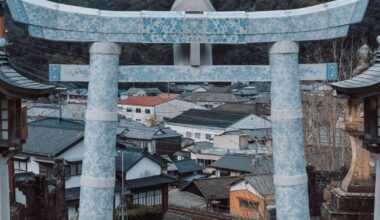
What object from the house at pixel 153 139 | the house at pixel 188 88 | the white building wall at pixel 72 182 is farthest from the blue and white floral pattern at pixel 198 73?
the house at pixel 188 88

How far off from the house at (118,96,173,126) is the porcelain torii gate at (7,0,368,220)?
35.9 m

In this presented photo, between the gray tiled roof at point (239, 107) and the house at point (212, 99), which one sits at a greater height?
the house at point (212, 99)

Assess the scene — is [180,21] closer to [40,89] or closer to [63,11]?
[63,11]

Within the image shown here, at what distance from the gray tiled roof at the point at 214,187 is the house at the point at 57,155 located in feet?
20.3

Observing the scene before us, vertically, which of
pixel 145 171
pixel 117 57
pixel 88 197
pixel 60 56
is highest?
pixel 60 56

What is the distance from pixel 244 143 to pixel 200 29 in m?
24.5

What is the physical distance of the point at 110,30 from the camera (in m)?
5.40

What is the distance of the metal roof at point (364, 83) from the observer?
517cm

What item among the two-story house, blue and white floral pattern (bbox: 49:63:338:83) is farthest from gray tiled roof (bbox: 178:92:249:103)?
blue and white floral pattern (bbox: 49:63:338:83)

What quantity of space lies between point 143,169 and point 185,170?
6.87 metres

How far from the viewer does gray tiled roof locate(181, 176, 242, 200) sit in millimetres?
21484

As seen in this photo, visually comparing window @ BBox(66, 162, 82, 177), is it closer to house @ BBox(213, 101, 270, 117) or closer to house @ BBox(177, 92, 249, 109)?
house @ BBox(213, 101, 270, 117)

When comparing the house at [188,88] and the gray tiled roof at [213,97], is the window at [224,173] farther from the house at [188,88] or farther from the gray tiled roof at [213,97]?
the house at [188,88]

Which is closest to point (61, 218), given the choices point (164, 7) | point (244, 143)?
point (244, 143)
